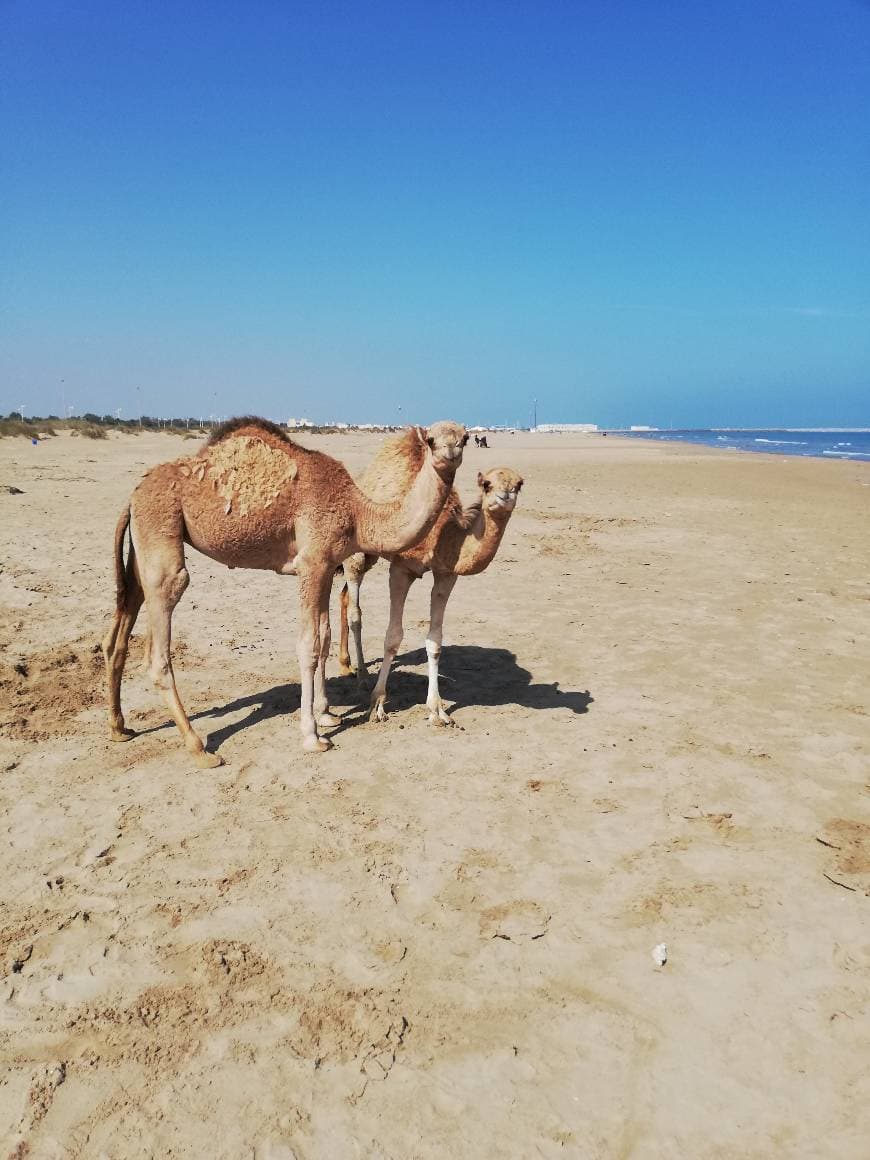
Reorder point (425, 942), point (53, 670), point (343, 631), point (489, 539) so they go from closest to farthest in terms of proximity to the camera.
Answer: point (425, 942)
point (489, 539)
point (53, 670)
point (343, 631)

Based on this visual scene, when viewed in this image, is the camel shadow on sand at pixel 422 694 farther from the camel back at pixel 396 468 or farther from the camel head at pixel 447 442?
the camel head at pixel 447 442

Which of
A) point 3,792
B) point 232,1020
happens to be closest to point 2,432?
point 3,792

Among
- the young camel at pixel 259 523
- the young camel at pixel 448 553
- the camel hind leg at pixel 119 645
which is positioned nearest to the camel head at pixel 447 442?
the young camel at pixel 259 523

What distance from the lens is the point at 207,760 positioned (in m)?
4.99

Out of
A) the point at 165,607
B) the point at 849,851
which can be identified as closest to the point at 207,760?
the point at 165,607

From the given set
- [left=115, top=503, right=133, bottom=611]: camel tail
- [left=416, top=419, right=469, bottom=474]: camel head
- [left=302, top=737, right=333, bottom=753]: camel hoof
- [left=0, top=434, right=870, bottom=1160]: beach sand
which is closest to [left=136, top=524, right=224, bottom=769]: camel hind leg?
[left=0, top=434, right=870, bottom=1160]: beach sand

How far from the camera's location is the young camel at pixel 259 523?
506cm

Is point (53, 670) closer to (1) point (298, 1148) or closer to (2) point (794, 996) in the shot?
(1) point (298, 1148)

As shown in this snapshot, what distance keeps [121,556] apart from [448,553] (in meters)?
2.52

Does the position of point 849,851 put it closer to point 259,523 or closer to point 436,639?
point 436,639

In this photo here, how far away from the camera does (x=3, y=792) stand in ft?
15.1

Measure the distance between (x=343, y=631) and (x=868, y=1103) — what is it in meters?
5.71

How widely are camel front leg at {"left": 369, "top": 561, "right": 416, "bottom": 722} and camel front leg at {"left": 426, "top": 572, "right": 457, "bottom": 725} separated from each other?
25 cm

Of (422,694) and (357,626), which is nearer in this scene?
(422,694)
